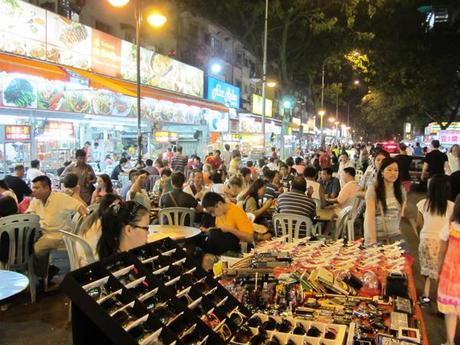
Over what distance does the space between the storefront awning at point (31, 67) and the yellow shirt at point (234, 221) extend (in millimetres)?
4747

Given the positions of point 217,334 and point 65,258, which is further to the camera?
point 65,258

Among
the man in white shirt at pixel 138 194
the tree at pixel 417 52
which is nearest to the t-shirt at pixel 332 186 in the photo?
the man in white shirt at pixel 138 194

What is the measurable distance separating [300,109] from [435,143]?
35422 millimetres

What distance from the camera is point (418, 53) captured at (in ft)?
85.7

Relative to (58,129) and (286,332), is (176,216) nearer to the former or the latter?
(58,129)

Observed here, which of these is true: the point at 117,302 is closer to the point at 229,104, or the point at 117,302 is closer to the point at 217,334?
the point at 217,334

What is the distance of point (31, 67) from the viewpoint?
27.6 ft

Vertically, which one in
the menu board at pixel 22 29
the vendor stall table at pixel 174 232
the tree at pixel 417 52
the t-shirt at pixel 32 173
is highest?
the tree at pixel 417 52

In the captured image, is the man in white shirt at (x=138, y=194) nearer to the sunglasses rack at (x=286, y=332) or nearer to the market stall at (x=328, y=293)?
the market stall at (x=328, y=293)

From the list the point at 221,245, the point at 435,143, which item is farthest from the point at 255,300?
the point at 435,143

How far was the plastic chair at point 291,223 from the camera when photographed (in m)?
7.53

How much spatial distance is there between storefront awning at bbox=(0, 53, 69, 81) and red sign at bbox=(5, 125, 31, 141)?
1255 mm

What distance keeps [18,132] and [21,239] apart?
3596 millimetres

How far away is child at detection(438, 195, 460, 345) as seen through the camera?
4508 mm
